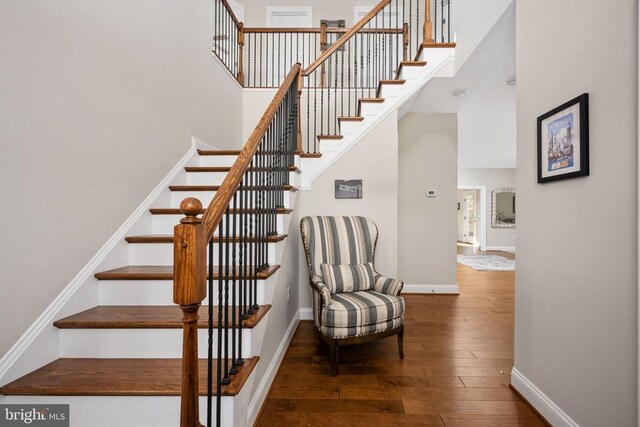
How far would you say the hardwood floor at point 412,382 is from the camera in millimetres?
1752

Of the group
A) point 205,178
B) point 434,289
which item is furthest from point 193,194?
point 434,289

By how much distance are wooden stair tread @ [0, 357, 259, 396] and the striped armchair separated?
878mm

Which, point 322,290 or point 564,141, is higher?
point 564,141

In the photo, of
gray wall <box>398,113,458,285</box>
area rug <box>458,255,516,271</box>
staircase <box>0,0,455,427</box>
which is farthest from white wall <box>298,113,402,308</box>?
area rug <box>458,255,516,271</box>

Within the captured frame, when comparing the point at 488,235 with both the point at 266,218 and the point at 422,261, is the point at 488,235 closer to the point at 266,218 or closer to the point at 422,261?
the point at 422,261

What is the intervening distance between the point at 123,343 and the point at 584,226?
2413 mm

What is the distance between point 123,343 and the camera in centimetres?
157

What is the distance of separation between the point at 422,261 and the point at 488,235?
7047 millimetres

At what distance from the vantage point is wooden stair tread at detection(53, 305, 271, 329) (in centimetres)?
154

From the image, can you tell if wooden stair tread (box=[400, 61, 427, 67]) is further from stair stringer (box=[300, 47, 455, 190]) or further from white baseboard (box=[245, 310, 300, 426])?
white baseboard (box=[245, 310, 300, 426])

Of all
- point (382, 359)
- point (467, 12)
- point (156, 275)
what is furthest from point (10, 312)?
point (467, 12)

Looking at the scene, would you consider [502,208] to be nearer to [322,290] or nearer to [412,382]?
[412,382]

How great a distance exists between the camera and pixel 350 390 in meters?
2.01

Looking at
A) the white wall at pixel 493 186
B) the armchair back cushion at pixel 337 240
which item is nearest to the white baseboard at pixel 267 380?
the armchair back cushion at pixel 337 240
